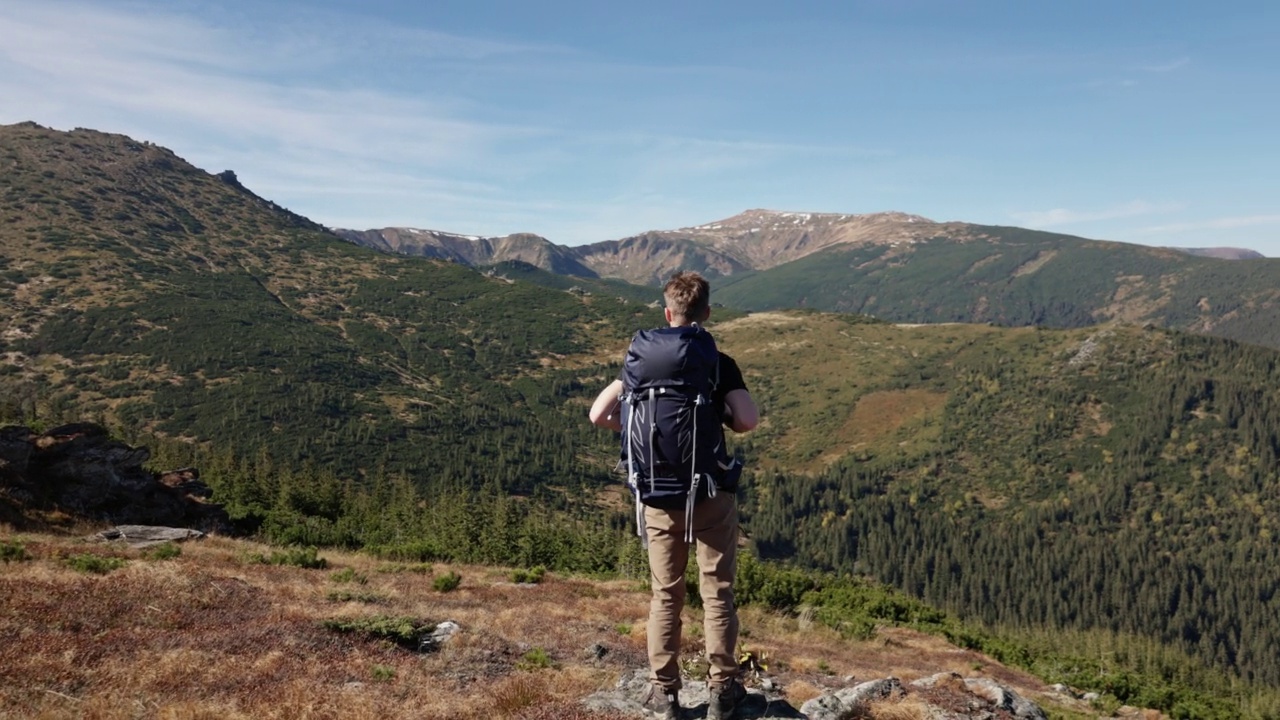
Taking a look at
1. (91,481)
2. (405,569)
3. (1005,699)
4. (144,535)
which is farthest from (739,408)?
(91,481)

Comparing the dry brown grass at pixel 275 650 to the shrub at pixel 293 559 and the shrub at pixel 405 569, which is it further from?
the shrub at pixel 405 569

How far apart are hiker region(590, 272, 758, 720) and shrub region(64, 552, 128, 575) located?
11138 millimetres

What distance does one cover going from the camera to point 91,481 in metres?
29.6

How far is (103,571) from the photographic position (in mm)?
12438

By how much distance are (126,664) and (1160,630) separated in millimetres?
237506

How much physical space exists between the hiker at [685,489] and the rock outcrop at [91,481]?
2523 centimetres

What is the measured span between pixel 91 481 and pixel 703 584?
1300 inches

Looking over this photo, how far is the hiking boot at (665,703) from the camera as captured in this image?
23.3 feet

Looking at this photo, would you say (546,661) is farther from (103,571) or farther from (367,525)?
(367,525)

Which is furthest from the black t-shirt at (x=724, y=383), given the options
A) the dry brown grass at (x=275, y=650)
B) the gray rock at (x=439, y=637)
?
the gray rock at (x=439, y=637)

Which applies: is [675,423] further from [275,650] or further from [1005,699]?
[1005,699]

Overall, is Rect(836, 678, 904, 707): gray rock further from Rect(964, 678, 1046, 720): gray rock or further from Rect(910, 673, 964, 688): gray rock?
Rect(964, 678, 1046, 720): gray rock

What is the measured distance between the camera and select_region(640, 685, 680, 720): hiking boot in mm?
7090

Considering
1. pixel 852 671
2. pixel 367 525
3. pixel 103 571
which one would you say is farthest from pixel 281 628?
pixel 367 525
